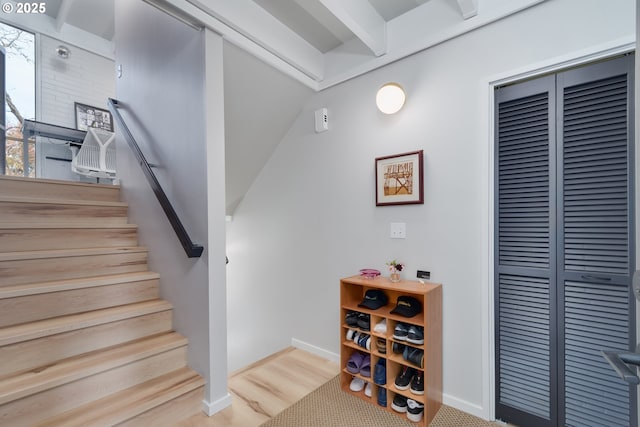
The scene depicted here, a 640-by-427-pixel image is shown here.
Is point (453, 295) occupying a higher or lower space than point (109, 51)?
lower

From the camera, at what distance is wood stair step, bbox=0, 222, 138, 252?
188 cm

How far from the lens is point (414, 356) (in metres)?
1.71

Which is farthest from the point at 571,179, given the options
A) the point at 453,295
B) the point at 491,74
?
the point at 453,295

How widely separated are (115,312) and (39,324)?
341 mm

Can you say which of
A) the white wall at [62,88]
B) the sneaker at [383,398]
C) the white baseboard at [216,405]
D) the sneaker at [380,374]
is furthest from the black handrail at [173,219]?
the white wall at [62,88]

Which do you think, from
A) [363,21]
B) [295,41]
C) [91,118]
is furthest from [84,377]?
[91,118]

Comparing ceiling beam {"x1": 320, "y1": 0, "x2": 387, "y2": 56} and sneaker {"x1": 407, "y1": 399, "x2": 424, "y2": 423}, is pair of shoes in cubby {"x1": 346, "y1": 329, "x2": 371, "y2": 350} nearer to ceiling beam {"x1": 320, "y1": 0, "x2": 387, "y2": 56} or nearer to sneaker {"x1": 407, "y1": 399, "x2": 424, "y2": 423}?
sneaker {"x1": 407, "y1": 399, "x2": 424, "y2": 423}

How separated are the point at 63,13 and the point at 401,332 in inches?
189

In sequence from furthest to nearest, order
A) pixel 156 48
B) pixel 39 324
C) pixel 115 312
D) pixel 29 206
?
pixel 156 48
pixel 29 206
pixel 115 312
pixel 39 324

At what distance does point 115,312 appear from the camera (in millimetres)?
1818

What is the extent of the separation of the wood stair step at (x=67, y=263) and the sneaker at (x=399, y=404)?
203 cm

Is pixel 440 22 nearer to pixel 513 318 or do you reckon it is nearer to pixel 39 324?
pixel 513 318

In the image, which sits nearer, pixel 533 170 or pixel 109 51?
pixel 533 170

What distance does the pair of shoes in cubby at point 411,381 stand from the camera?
5.61 ft
